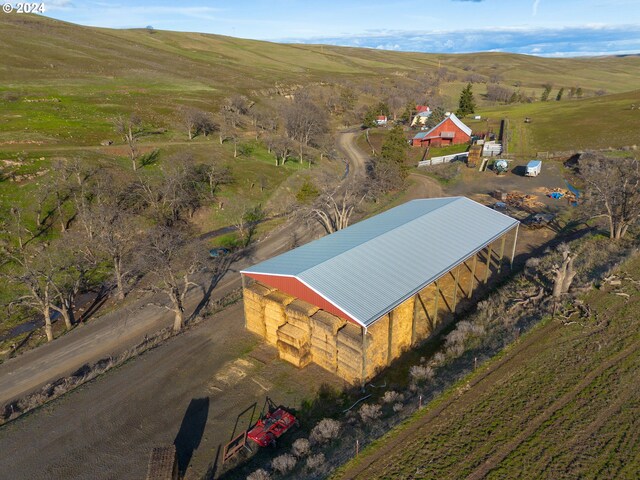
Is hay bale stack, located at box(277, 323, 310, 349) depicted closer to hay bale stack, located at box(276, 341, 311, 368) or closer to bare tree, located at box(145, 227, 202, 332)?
hay bale stack, located at box(276, 341, 311, 368)


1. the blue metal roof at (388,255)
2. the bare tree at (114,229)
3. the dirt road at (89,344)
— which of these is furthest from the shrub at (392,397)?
the bare tree at (114,229)

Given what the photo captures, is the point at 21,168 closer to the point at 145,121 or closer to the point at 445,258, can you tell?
the point at 145,121

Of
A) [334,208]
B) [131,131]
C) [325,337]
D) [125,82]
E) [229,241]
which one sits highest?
[125,82]

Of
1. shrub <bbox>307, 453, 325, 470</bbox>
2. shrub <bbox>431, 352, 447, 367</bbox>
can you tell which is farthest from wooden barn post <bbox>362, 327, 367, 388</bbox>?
shrub <bbox>307, 453, 325, 470</bbox>

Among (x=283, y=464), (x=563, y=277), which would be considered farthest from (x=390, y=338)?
(x=563, y=277)

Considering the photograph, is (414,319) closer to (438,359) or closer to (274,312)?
(438,359)

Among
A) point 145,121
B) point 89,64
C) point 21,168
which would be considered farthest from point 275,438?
point 89,64
